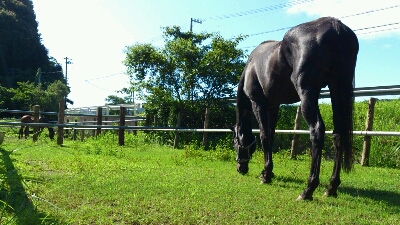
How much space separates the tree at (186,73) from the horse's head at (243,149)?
7.85 m

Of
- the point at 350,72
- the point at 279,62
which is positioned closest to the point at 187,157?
the point at 279,62

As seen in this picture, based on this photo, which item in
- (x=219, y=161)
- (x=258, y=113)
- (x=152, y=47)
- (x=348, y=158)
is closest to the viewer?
(x=348, y=158)

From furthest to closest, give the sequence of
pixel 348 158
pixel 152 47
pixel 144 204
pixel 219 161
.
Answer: pixel 152 47 < pixel 219 161 < pixel 348 158 < pixel 144 204

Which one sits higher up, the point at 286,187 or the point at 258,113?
the point at 258,113

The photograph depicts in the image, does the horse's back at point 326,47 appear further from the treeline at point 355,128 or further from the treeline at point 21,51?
the treeline at point 21,51

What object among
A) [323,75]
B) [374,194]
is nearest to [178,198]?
[323,75]

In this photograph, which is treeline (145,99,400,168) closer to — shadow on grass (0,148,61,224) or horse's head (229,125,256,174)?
horse's head (229,125,256,174)

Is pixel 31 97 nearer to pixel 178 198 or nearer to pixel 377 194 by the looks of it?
pixel 178 198

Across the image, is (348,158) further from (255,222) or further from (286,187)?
(255,222)

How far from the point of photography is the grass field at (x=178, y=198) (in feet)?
10.3

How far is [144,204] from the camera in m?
3.64

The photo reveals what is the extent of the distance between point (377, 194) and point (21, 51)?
4857cm

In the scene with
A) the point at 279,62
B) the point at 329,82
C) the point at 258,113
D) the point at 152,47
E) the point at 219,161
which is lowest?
the point at 219,161

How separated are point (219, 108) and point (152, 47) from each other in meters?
3.93
